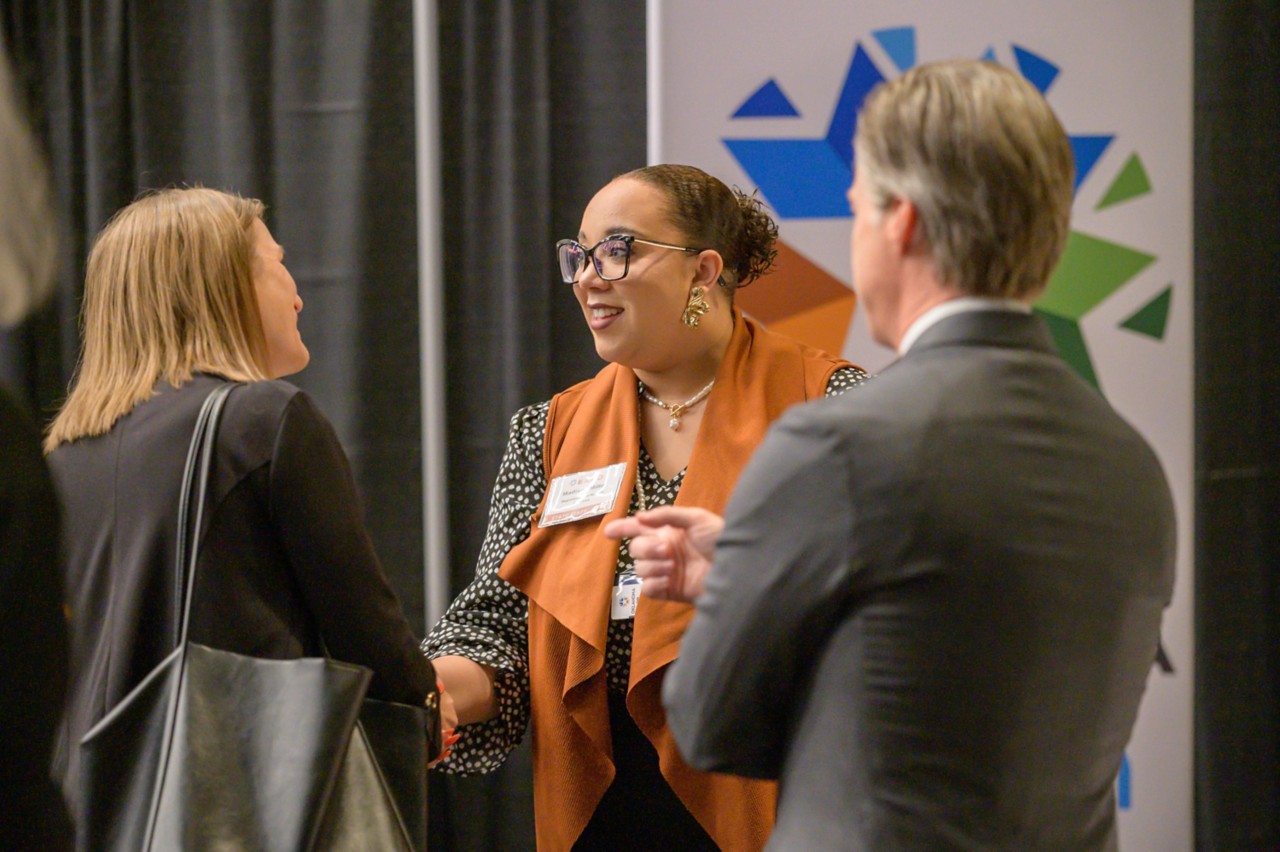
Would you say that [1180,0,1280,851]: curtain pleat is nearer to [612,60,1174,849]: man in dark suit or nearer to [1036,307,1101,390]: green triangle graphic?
[1036,307,1101,390]: green triangle graphic

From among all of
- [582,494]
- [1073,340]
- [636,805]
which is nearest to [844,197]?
[1073,340]

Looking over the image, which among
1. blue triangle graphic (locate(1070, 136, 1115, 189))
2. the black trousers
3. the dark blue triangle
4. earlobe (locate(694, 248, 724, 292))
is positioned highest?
the dark blue triangle

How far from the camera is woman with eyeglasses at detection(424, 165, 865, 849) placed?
1.89 metres

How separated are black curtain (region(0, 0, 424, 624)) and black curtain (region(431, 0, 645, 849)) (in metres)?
0.13

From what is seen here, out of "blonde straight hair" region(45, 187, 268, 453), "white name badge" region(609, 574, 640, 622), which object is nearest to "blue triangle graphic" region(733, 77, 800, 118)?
"white name badge" region(609, 574, 640, 622)

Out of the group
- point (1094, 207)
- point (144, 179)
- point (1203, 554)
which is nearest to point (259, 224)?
point (144, 179)

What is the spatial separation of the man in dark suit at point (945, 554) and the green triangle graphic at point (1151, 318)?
190 centimetres

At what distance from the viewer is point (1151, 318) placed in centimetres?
283

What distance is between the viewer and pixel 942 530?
0.95 m

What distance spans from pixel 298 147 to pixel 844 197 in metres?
1.42

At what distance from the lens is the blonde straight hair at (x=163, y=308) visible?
1.51 m

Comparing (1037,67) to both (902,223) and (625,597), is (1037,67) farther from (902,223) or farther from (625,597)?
(902,223)

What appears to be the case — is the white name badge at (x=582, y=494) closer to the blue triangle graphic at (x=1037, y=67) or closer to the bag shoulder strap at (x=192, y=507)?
the bag shoulder strap at (x=192, y=507)

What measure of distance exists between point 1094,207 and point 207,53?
2312mm
